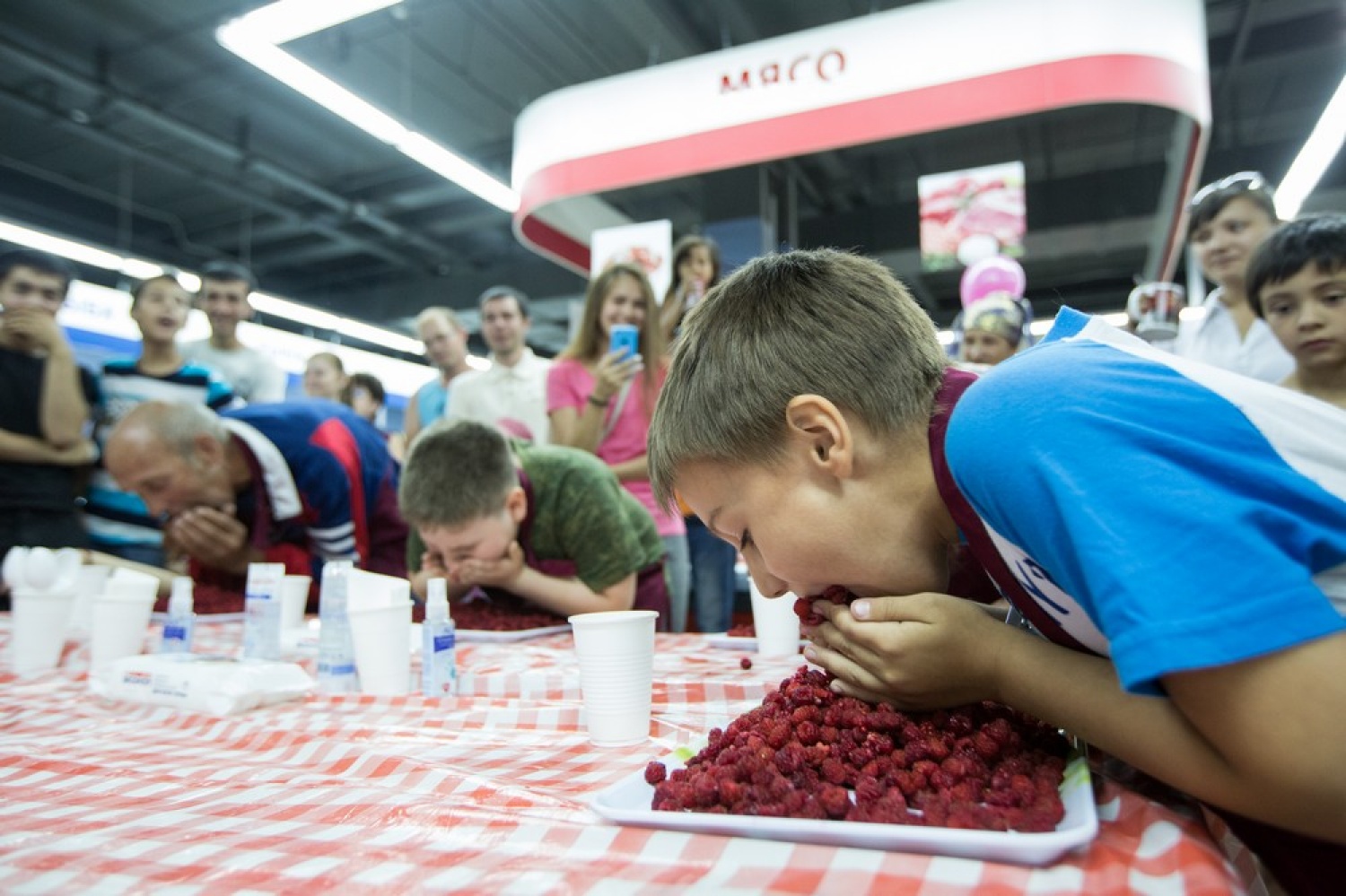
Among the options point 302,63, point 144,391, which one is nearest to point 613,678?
point 144,391

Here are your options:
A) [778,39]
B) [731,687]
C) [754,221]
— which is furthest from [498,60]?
[731,687]

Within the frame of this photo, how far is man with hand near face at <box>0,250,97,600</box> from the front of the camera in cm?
281

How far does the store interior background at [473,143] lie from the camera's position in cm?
750

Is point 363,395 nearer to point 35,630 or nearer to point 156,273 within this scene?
point 156,273

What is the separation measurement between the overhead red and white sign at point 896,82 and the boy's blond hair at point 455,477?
11.6 feet

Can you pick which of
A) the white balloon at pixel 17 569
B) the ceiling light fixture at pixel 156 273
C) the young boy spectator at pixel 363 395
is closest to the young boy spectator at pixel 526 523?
the white balloon at pixel 17 569

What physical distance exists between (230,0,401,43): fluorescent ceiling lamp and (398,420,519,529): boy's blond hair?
3739 mm

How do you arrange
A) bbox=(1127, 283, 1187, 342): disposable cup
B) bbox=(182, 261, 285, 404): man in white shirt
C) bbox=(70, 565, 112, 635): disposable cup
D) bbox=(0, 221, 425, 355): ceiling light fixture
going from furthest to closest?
bbox=(0, 221, 425, 355): ceiling light fixture < bbox=(182, 261, 285, 404): man in white shirt < bbox=(1127, 283, 1187, 342): disposable cup < bbox=(70, 565, 112, 635): disposable cup

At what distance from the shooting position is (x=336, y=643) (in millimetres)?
1551

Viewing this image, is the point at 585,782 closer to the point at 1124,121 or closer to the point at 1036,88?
the point at 1036,88

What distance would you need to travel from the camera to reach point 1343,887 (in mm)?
792

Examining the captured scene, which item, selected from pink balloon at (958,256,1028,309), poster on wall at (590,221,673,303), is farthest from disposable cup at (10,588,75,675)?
poster on wall at (590,221,673,303)

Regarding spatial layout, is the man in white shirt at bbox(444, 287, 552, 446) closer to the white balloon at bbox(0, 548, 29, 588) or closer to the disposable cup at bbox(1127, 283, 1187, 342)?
the white balloon at bbox(0, 548, 29, 588)

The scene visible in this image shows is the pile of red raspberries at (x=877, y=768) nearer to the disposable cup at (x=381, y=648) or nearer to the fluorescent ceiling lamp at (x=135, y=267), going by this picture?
the disposable cup at (x=381, y=648)
